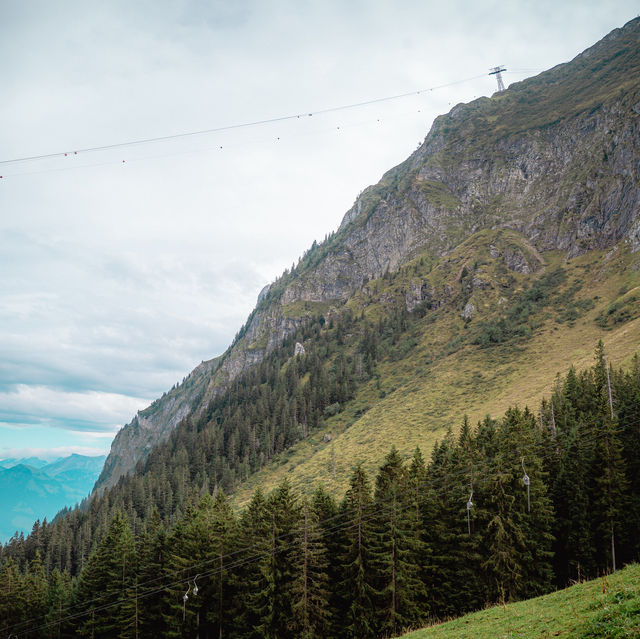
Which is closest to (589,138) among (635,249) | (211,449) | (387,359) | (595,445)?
(635,249)

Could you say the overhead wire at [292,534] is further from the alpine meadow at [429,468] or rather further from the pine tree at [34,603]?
the pine tree at [34,603]

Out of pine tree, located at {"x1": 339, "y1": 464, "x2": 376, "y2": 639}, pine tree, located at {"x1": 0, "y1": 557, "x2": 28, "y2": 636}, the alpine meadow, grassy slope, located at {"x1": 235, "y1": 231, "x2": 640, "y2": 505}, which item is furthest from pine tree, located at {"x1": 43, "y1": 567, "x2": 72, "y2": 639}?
grassy slope, located at {"x1": 235, "y1": 231, "x2": 640, "y2": 505}

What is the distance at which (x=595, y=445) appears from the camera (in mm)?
35438

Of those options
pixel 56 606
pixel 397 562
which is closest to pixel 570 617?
pixel 397 562

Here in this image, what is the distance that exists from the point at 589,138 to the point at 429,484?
195 metres

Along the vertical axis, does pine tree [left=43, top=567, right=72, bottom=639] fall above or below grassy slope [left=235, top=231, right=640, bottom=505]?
below

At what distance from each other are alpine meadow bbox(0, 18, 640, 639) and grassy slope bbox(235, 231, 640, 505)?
765 millimetres

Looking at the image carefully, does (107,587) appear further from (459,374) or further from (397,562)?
(459,374)

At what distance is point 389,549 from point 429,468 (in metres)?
13.0

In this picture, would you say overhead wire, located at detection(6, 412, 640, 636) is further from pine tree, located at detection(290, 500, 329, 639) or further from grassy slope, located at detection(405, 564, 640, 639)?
grassy slope, located at detection(405, 564, 640, 639)

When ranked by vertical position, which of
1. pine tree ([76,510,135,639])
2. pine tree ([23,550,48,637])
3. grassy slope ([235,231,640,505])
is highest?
grassy slope ([235,231,640,505])

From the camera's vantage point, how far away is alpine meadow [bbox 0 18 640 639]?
3131 centimetres

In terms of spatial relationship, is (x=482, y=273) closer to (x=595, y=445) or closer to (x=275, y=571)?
(x=595, y=445)

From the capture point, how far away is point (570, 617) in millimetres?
14586
